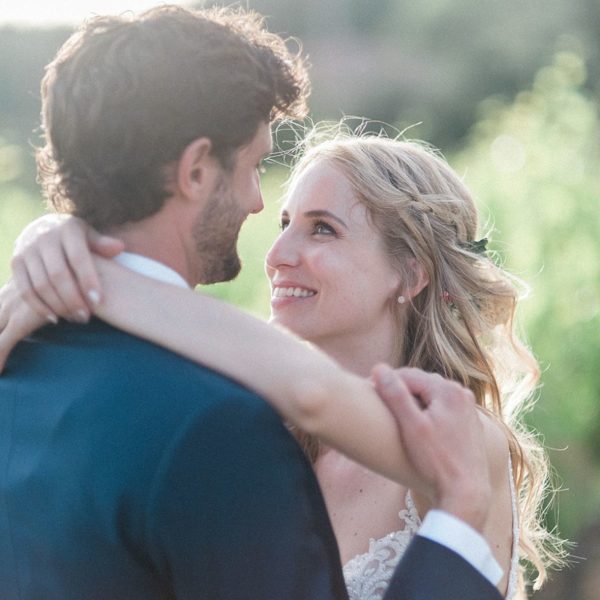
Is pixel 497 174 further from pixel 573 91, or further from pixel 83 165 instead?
pixel 83 165

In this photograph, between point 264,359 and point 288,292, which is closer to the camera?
point 264,359

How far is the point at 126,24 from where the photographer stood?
2.07 meters

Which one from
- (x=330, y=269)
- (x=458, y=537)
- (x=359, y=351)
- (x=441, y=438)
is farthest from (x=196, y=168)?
(x=359, y=351)

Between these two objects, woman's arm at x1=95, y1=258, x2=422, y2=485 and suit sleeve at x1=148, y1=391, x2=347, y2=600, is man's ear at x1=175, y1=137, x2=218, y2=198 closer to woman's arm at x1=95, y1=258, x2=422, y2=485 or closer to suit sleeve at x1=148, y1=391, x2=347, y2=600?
woman's arm at x1=95, y1=258, x2=422, y2=485

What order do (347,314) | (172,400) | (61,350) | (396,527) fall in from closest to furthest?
(172,400), (61,350), (396,527), (347,314)

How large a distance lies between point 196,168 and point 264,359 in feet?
1.35

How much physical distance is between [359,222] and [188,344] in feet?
6.06

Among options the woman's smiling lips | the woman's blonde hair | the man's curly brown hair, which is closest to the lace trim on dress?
the woman's blonde hair

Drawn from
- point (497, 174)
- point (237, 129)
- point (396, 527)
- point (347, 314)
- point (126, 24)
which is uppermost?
point (497, 174)

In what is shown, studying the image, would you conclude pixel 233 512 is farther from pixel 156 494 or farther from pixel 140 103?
pixel 140 103

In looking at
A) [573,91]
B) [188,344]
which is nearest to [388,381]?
[188,344]

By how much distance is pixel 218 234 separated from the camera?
7.00 feet

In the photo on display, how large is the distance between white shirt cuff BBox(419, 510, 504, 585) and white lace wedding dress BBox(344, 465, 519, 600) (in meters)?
1.19

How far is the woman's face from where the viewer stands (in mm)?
3643
